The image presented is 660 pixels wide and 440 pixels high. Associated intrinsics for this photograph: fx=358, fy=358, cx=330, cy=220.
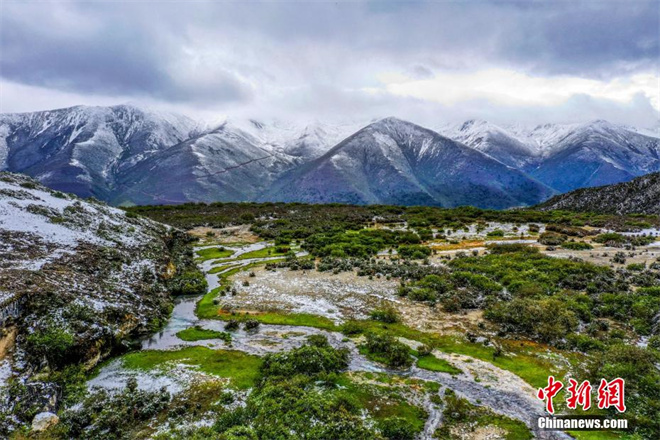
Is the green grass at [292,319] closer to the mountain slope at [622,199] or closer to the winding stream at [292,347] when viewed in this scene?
the winding stream at [292,347]

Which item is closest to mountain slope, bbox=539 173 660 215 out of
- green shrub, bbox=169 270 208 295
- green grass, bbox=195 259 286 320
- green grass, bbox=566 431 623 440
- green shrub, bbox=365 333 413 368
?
green grass, bbox=566 431 623 440

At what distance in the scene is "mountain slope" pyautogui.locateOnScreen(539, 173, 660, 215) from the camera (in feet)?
255

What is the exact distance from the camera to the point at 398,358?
17844mm

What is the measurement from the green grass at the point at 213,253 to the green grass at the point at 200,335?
22.1 meters

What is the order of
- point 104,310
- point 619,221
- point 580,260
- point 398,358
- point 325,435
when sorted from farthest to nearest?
point 619,221 < point 580,260 < point 104,310 < point 398,358 < point 325,435

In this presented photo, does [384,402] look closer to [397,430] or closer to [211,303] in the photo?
[397,430]

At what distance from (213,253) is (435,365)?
35893 millimetres

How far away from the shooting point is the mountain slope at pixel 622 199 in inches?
3055

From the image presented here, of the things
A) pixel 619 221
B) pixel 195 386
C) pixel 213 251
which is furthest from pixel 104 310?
pixel 619 221

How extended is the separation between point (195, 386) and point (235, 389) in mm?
1936

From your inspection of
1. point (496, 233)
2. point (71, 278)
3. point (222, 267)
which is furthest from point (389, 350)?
point (496, 233)

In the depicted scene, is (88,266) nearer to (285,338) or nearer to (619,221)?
(285,338)

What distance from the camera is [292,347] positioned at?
19875mm

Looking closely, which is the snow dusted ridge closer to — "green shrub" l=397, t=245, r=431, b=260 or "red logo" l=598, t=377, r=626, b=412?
"red logo" l=598, t=377, r=626, b=412
